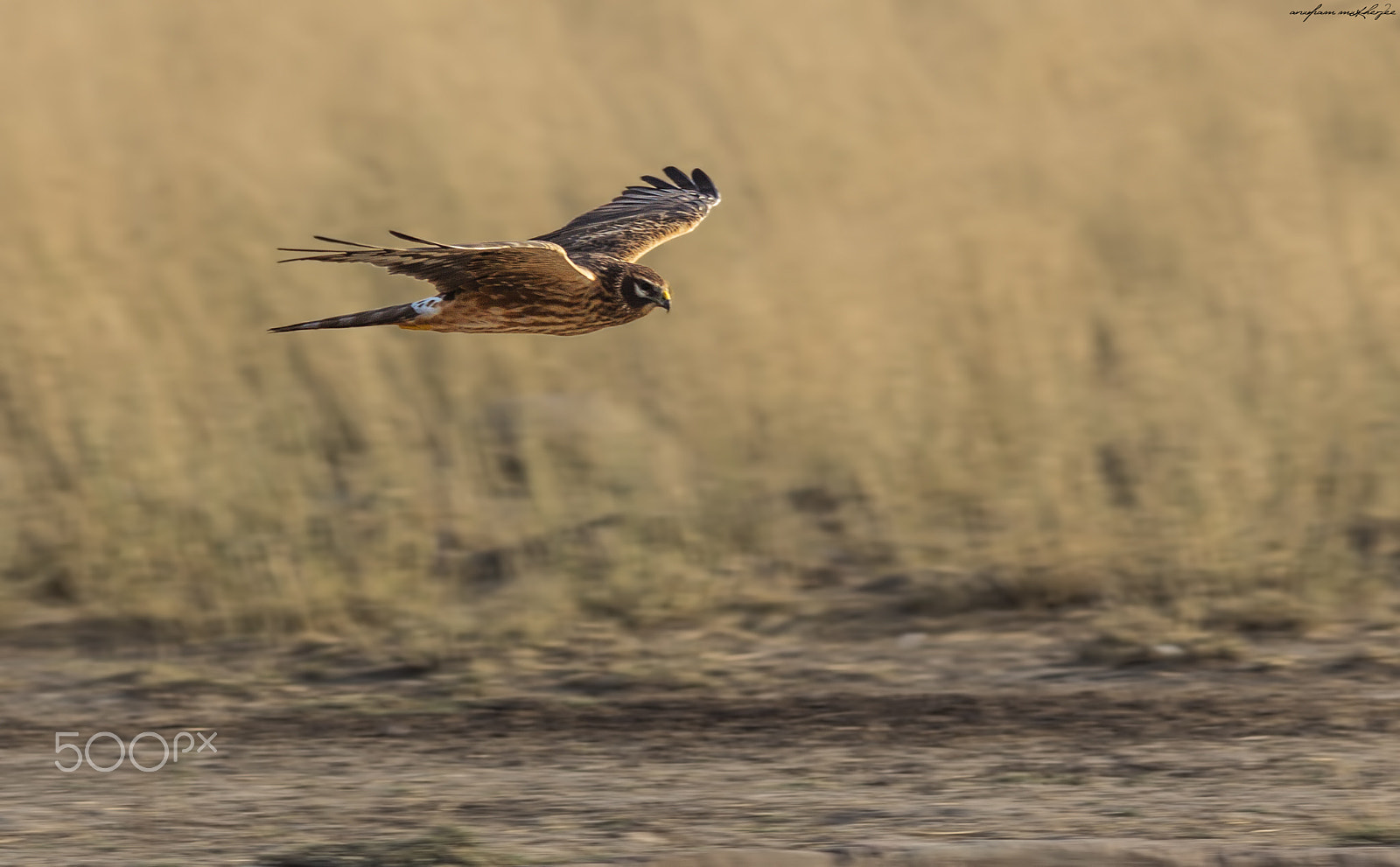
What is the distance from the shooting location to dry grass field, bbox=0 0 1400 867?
4977mm

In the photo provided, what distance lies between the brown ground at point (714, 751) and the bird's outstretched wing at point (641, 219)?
4.66 ft

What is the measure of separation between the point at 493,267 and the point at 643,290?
0.96ft

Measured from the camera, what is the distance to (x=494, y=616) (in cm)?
628

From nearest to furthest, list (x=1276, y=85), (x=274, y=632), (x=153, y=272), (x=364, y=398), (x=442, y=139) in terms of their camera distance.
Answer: (x=274, y=632)
(x=364, y=398)
(x=153, y=272)
(x=442, y=139)
(x=1276, y=85)

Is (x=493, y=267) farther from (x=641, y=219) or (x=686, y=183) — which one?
(x=686, y=183)

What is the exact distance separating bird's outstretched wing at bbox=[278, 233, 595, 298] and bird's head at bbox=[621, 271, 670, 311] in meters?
0.09

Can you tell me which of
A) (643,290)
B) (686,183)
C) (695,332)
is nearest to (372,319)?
(643,290)

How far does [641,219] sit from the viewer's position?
4.95 metres

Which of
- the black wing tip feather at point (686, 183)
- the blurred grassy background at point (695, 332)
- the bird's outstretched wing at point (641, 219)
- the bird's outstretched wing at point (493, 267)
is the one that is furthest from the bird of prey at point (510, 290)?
the blurred grassy background at point (695, 332)

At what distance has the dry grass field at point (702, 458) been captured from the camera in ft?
16.3

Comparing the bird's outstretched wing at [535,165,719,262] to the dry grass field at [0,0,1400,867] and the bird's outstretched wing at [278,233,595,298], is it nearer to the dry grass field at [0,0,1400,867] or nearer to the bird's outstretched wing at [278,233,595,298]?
the bird's outstretched wing at [278,233,595,298]

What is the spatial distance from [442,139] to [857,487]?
299cm

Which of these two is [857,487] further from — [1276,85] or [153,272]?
[1276,85]

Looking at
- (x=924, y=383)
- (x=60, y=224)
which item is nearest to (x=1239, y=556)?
(x=924, y=383)
